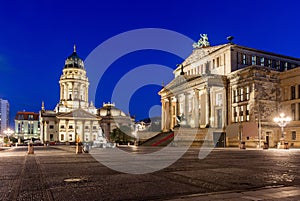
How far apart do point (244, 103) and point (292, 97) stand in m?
8.16

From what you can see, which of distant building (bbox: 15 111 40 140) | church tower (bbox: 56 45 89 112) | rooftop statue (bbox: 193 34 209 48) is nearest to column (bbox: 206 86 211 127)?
rooftop statue (bbox: 193 34 209 48)

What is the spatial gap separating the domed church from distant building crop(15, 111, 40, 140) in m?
41.0

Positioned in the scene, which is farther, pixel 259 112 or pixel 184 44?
pixel 184 44

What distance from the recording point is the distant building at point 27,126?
18612 cm

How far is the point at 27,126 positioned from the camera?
188875mm

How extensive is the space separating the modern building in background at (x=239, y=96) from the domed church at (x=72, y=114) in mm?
87519

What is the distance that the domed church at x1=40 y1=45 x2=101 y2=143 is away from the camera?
145500 millimetres

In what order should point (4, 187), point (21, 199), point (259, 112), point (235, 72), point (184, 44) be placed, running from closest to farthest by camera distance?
point (21, 199) < point (4, 187) < point (259, 112) < point (235, 72) < point (184, 44)

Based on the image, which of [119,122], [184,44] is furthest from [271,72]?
[119,122]

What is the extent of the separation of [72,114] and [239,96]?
104 metres

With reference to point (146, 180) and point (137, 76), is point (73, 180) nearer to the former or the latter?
point (146, 180)

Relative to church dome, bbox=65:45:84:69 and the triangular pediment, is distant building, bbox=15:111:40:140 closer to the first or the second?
church dome, bbox=65:45:84:69

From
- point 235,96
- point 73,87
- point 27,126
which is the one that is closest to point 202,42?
point 235,96

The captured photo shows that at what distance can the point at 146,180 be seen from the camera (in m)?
11.0
